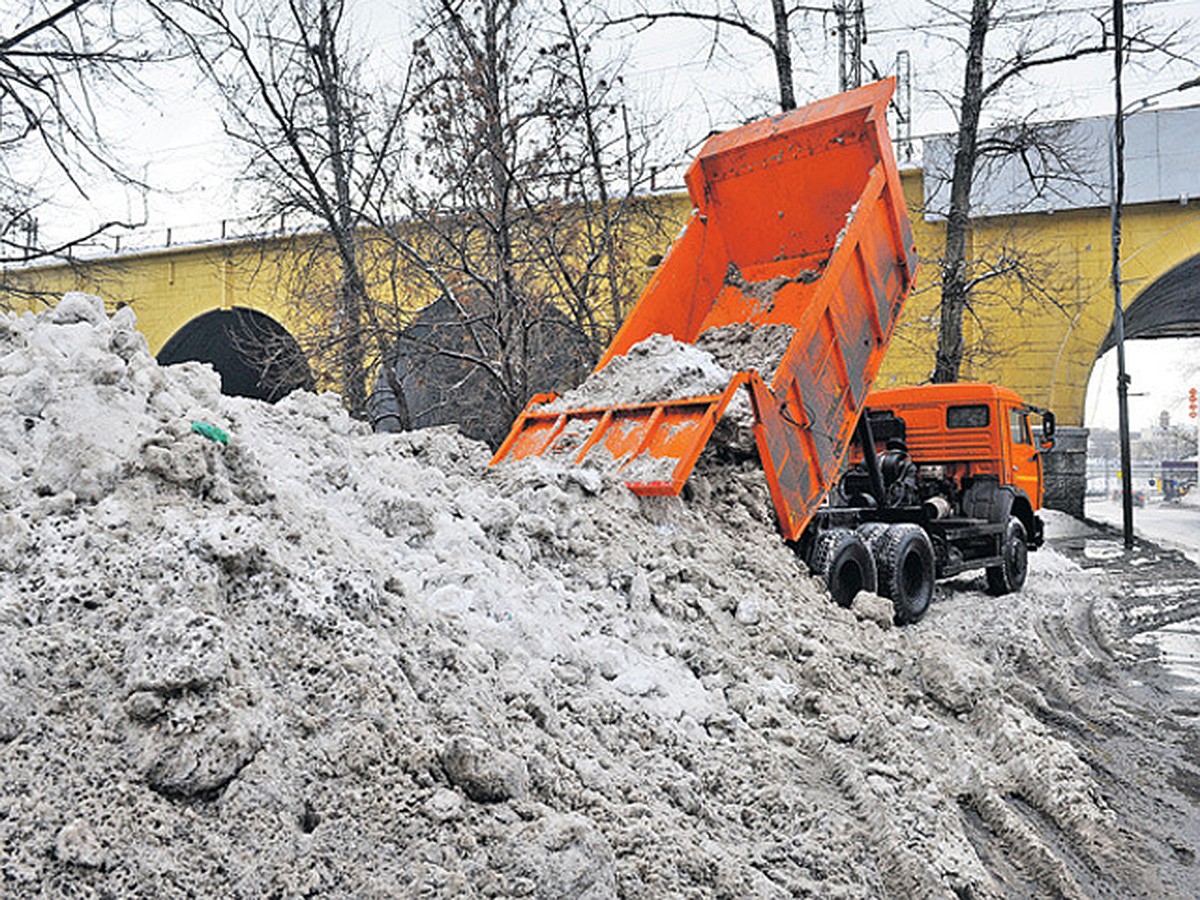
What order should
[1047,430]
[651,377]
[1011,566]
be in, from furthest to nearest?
[1047,430], [1011,566], [651,377]

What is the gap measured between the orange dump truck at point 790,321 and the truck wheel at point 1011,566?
6.71 feet

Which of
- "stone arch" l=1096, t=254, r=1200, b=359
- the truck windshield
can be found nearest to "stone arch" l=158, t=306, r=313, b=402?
the truck windshield

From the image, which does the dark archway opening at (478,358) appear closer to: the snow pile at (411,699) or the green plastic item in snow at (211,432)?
the snow pile at (411,699)

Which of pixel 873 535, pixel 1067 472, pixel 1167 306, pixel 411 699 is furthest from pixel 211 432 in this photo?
pixel 1167 306

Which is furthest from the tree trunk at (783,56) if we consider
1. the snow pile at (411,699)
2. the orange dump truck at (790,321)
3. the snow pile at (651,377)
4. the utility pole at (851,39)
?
the snow pile at (411,699)

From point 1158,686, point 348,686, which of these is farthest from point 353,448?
point 1158,686

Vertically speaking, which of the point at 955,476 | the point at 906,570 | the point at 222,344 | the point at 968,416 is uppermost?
the point at 222,344

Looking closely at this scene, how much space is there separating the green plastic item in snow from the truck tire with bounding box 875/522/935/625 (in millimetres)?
5319

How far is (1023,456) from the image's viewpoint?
1093 centimetres

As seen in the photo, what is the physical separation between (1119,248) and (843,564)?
13347 millimetres

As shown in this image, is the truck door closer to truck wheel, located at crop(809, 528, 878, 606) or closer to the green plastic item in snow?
truck wheel, located at crop(809, 528, 878, 606)

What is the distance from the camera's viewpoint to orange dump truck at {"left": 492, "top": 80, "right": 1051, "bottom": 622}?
592cm

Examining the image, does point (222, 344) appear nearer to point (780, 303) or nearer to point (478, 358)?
point (478, 358)

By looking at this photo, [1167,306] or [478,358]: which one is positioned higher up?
[478,358]
